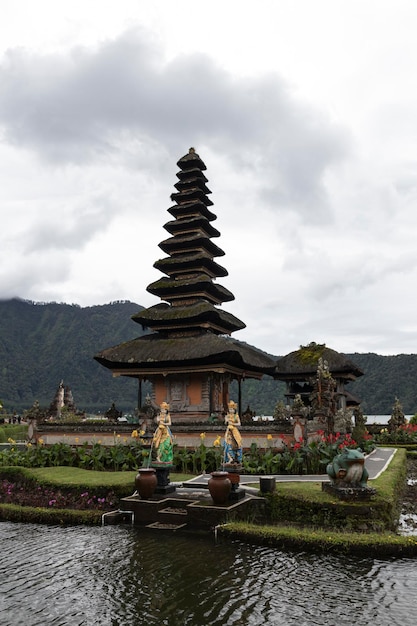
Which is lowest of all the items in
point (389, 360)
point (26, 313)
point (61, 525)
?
point (61, 525)

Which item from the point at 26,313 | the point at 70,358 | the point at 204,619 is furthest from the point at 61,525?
the point at 26,313

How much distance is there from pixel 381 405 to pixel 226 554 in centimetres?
6898

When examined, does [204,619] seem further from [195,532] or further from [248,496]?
A: [248,496]

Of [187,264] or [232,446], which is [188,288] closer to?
[187,264]

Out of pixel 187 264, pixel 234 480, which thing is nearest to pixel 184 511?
pixel 234 480

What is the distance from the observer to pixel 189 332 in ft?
98.1

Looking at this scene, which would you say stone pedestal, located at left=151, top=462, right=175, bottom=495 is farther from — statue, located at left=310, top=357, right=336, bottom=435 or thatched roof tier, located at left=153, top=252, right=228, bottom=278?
thatched roof tier, located at left=153, top=252, right=228, bottom=278

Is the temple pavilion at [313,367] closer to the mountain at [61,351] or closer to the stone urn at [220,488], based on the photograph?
the stone urn at [220,488]

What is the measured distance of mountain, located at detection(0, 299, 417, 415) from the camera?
251 ft

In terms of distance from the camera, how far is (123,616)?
6.73 metres

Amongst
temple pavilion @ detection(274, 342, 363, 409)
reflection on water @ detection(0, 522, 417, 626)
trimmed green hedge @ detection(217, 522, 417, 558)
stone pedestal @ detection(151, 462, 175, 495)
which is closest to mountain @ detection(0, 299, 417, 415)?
temple pavilion @ detection(274, 342, 363, 409)

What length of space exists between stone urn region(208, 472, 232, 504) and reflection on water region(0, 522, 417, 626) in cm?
141

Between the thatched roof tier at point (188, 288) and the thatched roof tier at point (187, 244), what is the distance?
6.50ft

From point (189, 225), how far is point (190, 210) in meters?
1.39
